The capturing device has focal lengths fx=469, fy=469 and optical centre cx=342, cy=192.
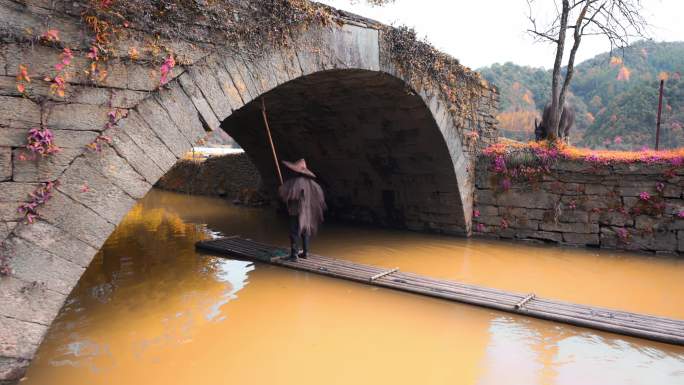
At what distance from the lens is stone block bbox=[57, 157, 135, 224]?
3.29 metres

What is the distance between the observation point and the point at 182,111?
13.0 feet

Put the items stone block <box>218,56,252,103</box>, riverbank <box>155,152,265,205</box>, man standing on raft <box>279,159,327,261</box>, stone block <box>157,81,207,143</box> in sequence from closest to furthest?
stone block <box>157,81,207,143</box>
stone block <box>218,56,252,103</box>
man standing on raft <box>279,159,327,261</box>
riverbank <box>155,152,265,205</box>

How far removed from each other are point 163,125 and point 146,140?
0.66 ft

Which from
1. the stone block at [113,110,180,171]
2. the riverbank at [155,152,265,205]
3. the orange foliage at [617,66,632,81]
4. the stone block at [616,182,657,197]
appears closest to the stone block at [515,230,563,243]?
the stone block at [616,182,657,197]

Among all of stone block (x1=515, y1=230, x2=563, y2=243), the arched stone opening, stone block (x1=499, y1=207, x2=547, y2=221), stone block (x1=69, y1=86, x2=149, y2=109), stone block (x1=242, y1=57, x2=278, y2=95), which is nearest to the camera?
stone block (x1=69, y1=86, x2=149, y2=109)

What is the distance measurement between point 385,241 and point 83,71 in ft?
21.6

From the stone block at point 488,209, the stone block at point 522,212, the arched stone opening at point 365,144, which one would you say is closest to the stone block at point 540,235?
the stone block at point 522,212

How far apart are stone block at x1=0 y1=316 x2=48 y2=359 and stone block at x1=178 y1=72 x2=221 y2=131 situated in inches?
79.5

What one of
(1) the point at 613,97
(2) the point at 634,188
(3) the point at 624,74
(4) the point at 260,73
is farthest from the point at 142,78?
(3) the point at 624,74

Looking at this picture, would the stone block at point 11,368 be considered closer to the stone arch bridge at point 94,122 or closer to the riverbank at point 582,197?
the stone arch bridge at point 94,122

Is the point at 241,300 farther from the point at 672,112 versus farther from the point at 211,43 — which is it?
the point at 672,112

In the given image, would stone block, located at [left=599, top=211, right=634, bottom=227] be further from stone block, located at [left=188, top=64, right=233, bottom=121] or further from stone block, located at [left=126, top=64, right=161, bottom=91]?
stone block, located at [left=126, top=64, right=161, bottom=91]

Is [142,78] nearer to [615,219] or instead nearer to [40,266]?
[40,266]

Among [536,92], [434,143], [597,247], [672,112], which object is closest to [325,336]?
[434,143]
